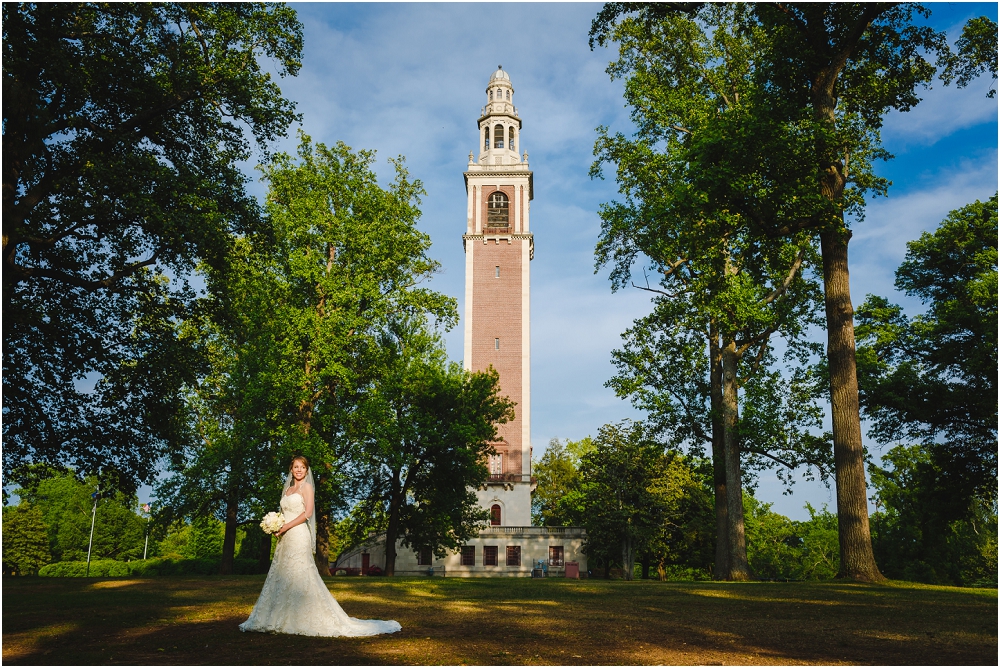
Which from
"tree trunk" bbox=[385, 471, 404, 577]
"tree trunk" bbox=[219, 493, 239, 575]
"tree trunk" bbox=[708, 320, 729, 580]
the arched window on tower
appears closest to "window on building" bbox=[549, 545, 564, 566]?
"tree trunk" bbox=[385, 471, 404, 577]

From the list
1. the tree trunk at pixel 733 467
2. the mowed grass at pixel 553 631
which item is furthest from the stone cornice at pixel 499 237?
the mowed grass at pixel 553 631

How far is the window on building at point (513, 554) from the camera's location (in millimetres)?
50906

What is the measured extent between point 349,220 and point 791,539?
62.6 m

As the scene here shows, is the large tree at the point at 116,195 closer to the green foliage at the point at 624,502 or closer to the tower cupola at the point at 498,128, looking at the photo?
the green foliage at the point at 624,502

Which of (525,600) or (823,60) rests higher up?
(823,60)

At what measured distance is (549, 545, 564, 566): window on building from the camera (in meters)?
49.8

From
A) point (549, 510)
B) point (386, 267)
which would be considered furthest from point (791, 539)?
point (386, 267)

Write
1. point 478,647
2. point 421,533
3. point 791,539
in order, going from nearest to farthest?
point 478,647
point 421,533
point 791,539

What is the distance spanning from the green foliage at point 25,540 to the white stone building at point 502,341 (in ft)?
80.0

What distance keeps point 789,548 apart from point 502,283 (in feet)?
119

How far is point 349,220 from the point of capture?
30.9 metres

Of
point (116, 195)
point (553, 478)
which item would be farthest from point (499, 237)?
point (116, 195)

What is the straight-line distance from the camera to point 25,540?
53.4 m

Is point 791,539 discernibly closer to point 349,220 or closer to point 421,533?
point 421,533
